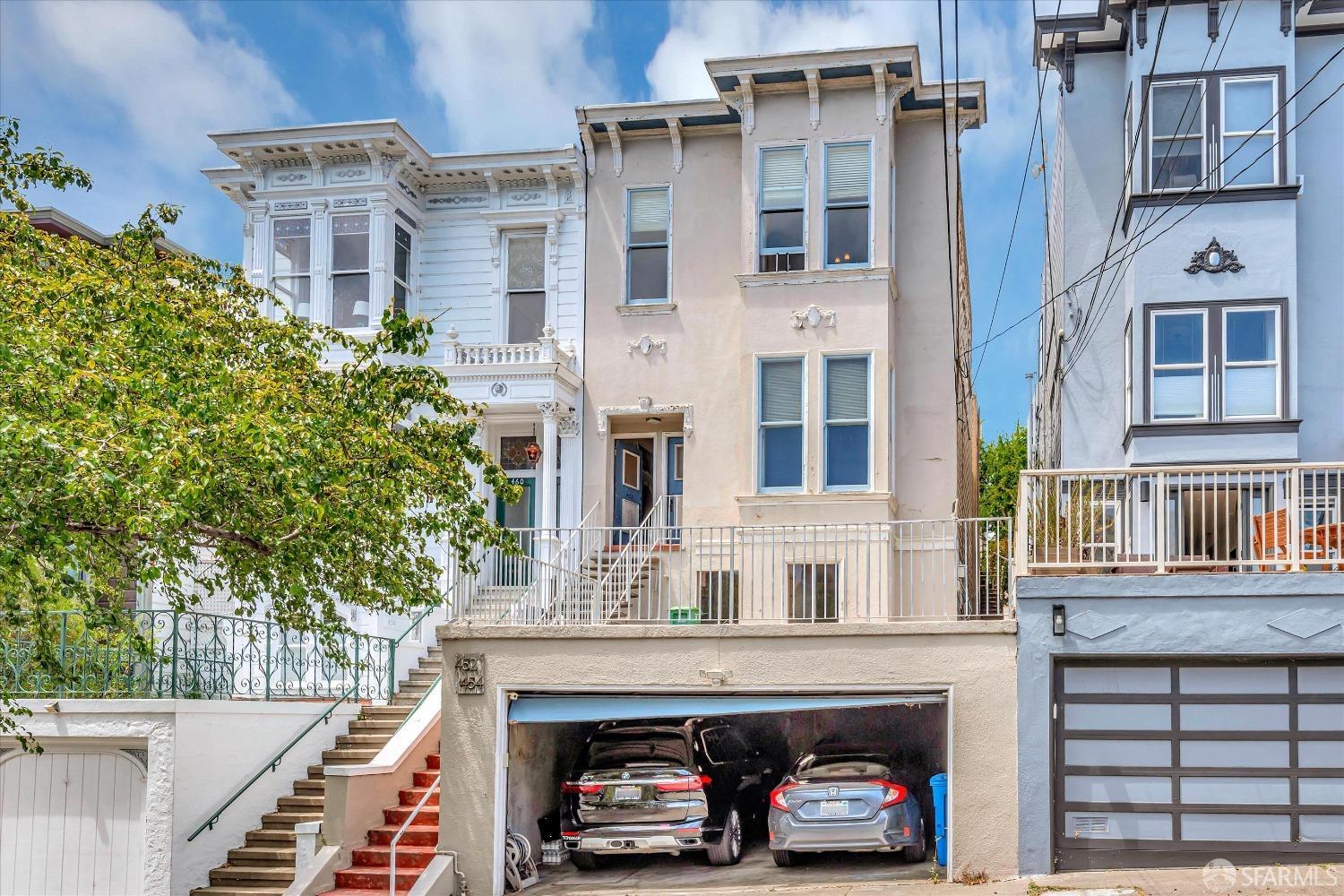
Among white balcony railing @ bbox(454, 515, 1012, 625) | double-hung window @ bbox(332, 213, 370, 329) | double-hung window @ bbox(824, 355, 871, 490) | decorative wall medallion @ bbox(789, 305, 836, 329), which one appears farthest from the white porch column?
double-hung window @ bbox(824, 355, 871, 490)

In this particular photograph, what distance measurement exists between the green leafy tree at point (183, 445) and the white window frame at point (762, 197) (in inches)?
245

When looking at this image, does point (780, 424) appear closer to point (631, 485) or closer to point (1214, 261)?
point (631, 485)

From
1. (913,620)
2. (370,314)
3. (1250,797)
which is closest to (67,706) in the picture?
(370,314)

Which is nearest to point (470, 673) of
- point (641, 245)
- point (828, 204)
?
point (641, 245)

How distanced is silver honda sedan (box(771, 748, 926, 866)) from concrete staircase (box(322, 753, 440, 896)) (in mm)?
3932

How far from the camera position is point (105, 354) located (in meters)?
12.1

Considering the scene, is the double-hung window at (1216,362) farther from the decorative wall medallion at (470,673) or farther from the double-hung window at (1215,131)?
the decorative wall medallion at (470,673)

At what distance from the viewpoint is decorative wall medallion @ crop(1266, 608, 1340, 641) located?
1384 centimetres

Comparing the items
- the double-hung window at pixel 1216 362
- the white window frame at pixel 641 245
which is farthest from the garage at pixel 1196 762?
the white window frame at pixel 641 245

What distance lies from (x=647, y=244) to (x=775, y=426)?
3727 mm

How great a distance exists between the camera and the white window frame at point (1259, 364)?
18234 mm

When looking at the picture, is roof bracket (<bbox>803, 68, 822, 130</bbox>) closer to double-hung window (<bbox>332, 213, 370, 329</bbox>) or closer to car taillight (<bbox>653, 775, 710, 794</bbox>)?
double-hung window (<bbox>332, 213, 370, 329</bbox>)

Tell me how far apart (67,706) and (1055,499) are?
11.4 meters

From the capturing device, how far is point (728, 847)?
15.9 m
